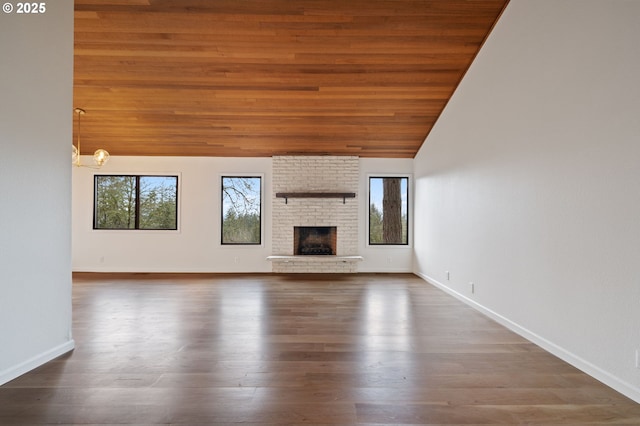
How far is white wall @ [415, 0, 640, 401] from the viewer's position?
2.15m

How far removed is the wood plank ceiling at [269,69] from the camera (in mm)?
3770

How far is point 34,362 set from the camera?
242 cm

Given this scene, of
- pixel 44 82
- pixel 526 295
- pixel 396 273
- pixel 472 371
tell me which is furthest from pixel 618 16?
pixel 396 273

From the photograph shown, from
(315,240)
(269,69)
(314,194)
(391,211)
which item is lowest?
(315,240)

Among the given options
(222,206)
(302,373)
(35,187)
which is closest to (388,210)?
(222,206)

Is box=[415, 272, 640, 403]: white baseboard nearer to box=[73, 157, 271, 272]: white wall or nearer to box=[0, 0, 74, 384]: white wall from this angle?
box=[0, 0, 74, 384]: white wall

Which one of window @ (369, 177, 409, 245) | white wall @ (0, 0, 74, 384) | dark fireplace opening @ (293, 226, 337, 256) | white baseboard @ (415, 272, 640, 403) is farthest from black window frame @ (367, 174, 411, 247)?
white wall @ (0, 0, 74, 384)

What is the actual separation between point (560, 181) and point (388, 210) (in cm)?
432

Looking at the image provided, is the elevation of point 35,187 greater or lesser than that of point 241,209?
greater

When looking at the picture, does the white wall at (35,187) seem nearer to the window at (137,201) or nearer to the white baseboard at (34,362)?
the white baseboard at (34,362)

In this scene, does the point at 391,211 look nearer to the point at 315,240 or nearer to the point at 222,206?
the point at 315,240

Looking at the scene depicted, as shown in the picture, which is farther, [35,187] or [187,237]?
[187,237]

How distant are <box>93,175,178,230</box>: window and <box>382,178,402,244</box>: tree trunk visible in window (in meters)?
4.61

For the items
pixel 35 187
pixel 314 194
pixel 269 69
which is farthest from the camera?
pixel 314 194
